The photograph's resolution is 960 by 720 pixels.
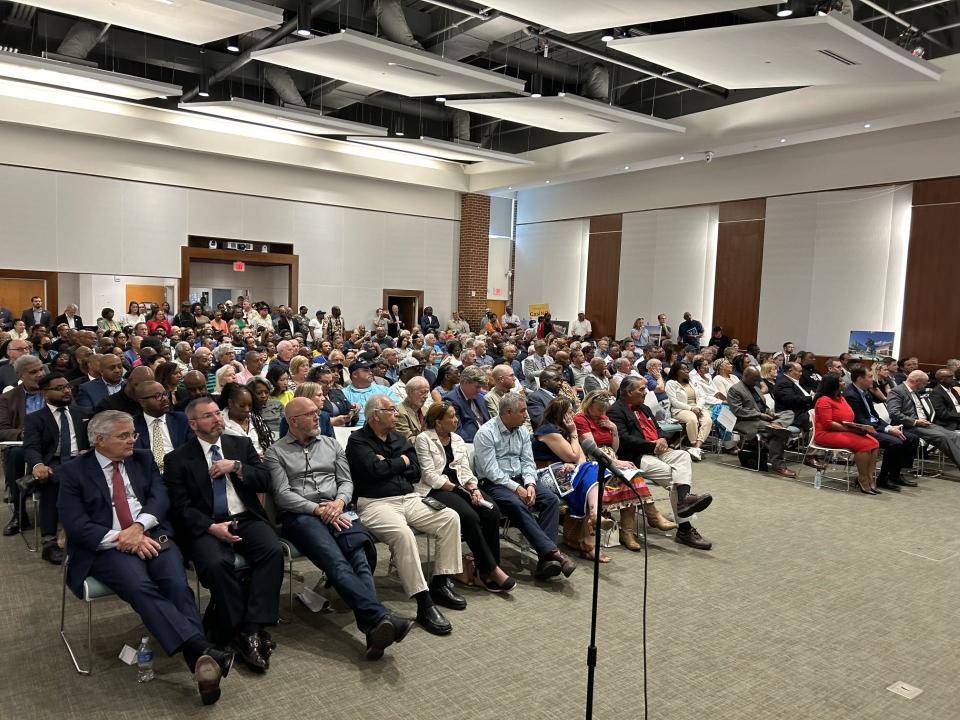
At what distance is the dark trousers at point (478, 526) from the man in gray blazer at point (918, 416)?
6073 millimetres

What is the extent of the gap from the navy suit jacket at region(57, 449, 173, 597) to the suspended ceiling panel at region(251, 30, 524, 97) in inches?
270

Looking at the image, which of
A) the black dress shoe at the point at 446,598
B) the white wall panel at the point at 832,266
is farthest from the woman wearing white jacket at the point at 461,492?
the white wall panel at the point at 832,266

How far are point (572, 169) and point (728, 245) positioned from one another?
4152mm

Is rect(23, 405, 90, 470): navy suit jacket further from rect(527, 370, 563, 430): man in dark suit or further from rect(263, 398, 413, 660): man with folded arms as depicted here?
rect(527, 370, 563, 430): man in dark suit

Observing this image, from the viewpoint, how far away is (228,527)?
12.0ft

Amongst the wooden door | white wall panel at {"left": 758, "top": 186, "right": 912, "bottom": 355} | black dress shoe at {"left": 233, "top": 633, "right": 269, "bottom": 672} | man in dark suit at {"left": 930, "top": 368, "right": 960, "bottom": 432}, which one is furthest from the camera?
the wooden door

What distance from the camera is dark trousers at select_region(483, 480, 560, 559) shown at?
15.5 ft

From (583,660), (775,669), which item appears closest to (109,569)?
(583,660)

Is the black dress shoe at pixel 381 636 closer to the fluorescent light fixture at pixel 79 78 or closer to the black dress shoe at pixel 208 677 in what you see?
the black dress shoe at pixel 208 677

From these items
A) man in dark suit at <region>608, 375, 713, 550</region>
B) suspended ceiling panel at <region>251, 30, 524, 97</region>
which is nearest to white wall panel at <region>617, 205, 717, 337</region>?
suspended ceiling panel at <region>251, 30, 524, 97</region>

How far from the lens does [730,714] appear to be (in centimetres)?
325

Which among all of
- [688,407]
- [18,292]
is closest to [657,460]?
[688,407]

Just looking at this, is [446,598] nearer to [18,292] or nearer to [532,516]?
[532,516]

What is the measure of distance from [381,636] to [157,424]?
84.6 inches
